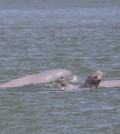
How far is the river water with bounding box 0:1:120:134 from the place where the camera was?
15453 millimetres

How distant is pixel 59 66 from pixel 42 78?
3239 mm

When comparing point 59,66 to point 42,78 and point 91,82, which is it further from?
point 91,82

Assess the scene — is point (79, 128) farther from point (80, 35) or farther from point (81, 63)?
point (80, 35)

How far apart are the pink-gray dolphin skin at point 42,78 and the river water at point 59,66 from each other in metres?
0.37

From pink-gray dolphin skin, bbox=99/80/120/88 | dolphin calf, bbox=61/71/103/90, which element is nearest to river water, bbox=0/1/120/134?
dolphin calf, bbox=61/71/103/90

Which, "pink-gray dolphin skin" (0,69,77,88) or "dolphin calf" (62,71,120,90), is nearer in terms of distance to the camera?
"dolphin calf" (62,71,120,90)

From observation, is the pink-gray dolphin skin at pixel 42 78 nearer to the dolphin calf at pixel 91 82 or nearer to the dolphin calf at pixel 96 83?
the dolphin calf at pixel 96 83

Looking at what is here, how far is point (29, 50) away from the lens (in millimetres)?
28984

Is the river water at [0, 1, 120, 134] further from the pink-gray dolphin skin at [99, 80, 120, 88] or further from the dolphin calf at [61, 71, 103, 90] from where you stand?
the pink-gray dolphin skin at [99, 80, 120, 88]

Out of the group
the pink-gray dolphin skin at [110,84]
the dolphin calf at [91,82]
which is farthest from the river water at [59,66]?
the pink-gray dolphin skin at [110,84]

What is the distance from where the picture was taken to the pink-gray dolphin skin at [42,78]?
2008 centimetres

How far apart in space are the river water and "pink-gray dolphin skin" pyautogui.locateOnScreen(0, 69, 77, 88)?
374 millimetres

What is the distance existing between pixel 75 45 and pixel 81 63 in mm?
6594

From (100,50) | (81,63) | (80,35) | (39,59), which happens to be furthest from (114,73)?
(80,35)
